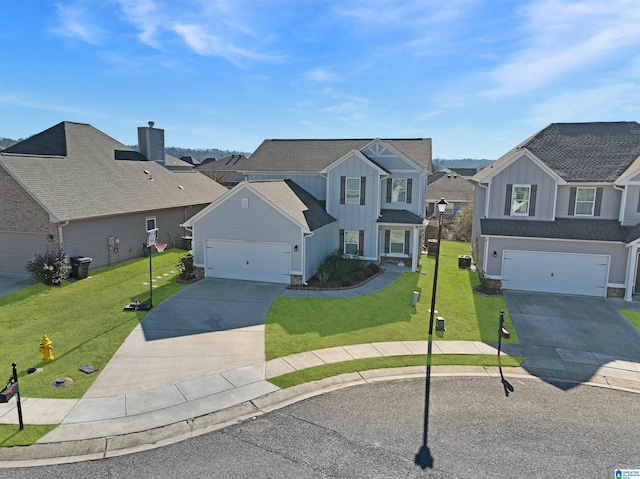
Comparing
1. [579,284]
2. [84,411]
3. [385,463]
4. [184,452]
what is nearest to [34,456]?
[84,411]

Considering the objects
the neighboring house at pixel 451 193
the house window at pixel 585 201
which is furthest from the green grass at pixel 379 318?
the neighboring house at pixel 451 193

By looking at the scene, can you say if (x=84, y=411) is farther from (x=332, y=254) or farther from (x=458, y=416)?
(x=332, y=254)

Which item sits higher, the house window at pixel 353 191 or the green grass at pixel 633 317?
the house window at pixel 353 191

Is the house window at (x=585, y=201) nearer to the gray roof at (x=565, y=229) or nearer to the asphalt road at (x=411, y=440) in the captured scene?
the gray roof at (x=565, y=229)

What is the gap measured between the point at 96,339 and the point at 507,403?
12364 millimetres

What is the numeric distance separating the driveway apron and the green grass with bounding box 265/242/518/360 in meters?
0.77

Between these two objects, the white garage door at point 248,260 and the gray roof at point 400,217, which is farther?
the gray roof at point 400,217

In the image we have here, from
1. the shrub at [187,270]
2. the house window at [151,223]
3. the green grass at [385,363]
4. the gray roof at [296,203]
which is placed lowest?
the green grass at [385,363]

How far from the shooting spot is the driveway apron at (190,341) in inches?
442

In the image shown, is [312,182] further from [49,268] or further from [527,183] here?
[49,268]

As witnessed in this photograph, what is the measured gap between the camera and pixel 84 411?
948cm

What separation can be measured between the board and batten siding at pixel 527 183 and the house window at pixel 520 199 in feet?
0.75

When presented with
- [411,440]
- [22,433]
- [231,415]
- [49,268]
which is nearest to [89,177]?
[49,268]

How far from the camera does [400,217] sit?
2453 cm
